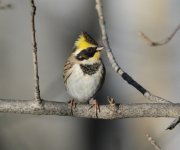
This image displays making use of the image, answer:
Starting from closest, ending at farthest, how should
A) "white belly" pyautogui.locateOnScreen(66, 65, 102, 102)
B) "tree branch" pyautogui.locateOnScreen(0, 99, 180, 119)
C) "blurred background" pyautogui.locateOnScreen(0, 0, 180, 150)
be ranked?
"tree branch" pyautogui.locateOnScreen(0, 99, 180, 119) → "white belly" pyautogui.locateOnScreen(66, 65, 102, 102) → "blurred background" pyautogui.locateOnScreen(0, 0, 180, 150)

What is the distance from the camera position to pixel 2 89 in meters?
13.2

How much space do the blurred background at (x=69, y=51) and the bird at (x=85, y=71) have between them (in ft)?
13.7

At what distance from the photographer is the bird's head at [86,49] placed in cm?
669

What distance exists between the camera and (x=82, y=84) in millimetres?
6668

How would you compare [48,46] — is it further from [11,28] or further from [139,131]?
[139,131]

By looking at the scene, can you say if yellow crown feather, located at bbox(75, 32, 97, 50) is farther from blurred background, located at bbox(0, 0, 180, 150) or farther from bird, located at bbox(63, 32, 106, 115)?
blurred background, located at bbox(0, 0, 180, 150)

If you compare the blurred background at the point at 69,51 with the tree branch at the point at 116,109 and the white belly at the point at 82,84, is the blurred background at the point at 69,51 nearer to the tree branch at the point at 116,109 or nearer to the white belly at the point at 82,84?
the white belly at the point at 82,84

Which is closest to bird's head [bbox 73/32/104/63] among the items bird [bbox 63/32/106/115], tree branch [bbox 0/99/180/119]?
bird [bbox 63/32/106/115]

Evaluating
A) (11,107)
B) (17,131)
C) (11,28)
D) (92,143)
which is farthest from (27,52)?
(11,107)

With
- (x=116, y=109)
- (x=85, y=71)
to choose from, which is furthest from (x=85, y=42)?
(x=116, y=109)

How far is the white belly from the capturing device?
6.67 metres

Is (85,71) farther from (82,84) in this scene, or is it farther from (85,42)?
(85,42)

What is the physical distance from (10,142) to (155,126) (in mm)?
2507

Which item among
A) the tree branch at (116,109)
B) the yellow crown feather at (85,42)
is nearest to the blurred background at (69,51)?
the yellow crown feather at (85,42)
